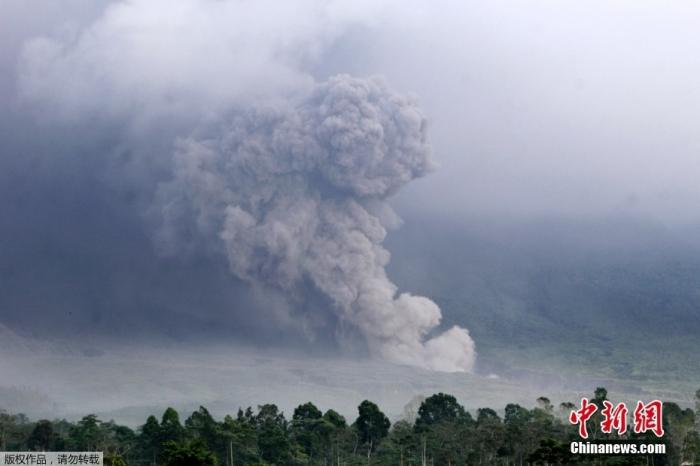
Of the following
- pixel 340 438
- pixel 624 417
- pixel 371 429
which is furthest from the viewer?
pixel 371 429

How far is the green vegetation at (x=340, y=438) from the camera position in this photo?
72.2 metres

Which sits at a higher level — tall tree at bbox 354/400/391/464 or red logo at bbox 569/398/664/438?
tall tree at bbox 354/400/391/464

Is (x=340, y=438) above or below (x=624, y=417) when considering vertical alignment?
above

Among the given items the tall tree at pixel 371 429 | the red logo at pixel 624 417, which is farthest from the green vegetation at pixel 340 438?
the red logo at pixel 624 417

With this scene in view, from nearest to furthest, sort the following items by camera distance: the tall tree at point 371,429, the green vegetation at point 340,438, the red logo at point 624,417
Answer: the red logo at point 624,417 < the green vegetation at point 340,438 < the tall tree at point 371,429

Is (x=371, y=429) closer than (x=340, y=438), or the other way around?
(x=340, y=438)

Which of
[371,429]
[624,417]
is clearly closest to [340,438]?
[371,429]

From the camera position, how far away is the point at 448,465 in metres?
75.8

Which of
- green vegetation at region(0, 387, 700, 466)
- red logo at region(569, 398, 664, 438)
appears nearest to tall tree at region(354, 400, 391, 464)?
green vegetation at region(0, 387, 700, 466)

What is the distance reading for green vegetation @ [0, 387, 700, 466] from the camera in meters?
72.2

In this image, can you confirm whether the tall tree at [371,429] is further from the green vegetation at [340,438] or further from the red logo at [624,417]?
the red logo at [624,417]

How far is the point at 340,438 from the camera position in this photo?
3282 inches

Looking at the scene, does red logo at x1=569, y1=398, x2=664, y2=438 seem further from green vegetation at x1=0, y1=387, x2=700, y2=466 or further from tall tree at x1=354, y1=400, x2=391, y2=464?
tall tree at x1=354, y1=400, x2=391, y2=464

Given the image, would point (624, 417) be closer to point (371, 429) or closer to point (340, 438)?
point (340, 438)
